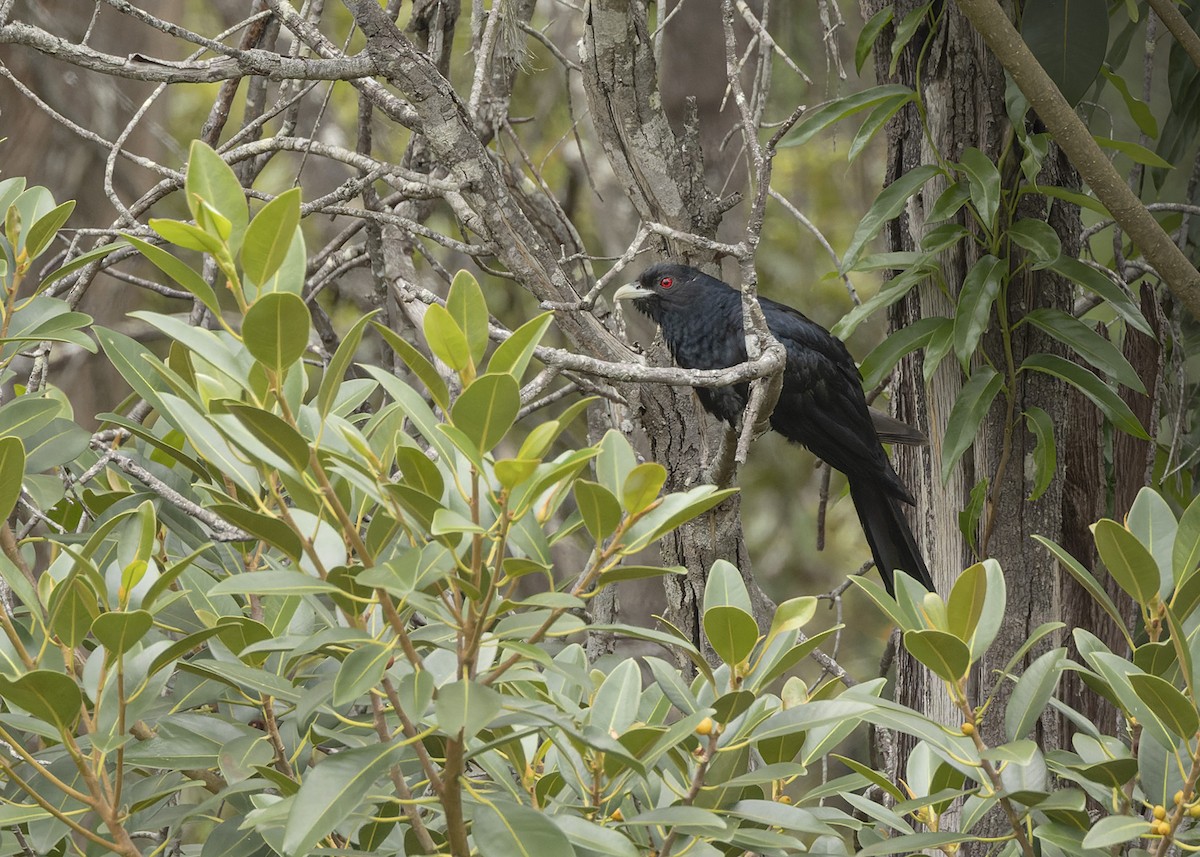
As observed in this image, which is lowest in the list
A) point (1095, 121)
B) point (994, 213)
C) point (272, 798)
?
point (272, 798)

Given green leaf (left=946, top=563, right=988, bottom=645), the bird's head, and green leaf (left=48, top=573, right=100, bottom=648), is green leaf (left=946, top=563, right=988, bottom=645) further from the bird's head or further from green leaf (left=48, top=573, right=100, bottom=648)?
the bird's head

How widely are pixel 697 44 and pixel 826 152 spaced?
1413 millimetres

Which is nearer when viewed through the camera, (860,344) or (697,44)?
(697,44)

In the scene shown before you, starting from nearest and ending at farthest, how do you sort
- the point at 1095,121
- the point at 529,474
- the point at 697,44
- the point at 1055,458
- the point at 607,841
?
the point at 529,474, the point at 607,841, the point at 1055,458, the point at 1095,121, the point at 697,44

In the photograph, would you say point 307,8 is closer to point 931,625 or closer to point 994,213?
point 994,213

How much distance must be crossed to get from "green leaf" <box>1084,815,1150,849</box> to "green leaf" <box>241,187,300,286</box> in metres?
0.91

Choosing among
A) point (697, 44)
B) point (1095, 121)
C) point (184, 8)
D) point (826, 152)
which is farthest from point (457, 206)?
point (826, 152)

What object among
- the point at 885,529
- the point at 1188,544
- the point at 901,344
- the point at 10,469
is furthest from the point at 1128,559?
the point at 885,529

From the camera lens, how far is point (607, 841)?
3.43 feet

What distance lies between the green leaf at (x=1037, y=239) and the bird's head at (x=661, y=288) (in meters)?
0.98

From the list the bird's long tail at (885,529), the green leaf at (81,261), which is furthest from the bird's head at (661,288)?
the green leaf at (81,261)

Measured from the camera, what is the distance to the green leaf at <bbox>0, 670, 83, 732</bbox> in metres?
1.02

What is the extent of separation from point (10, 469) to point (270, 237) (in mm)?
427

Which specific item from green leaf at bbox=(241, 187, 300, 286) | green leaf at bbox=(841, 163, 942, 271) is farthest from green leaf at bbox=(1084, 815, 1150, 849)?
green leaf at bbox=(841, 163, 942, 271)
